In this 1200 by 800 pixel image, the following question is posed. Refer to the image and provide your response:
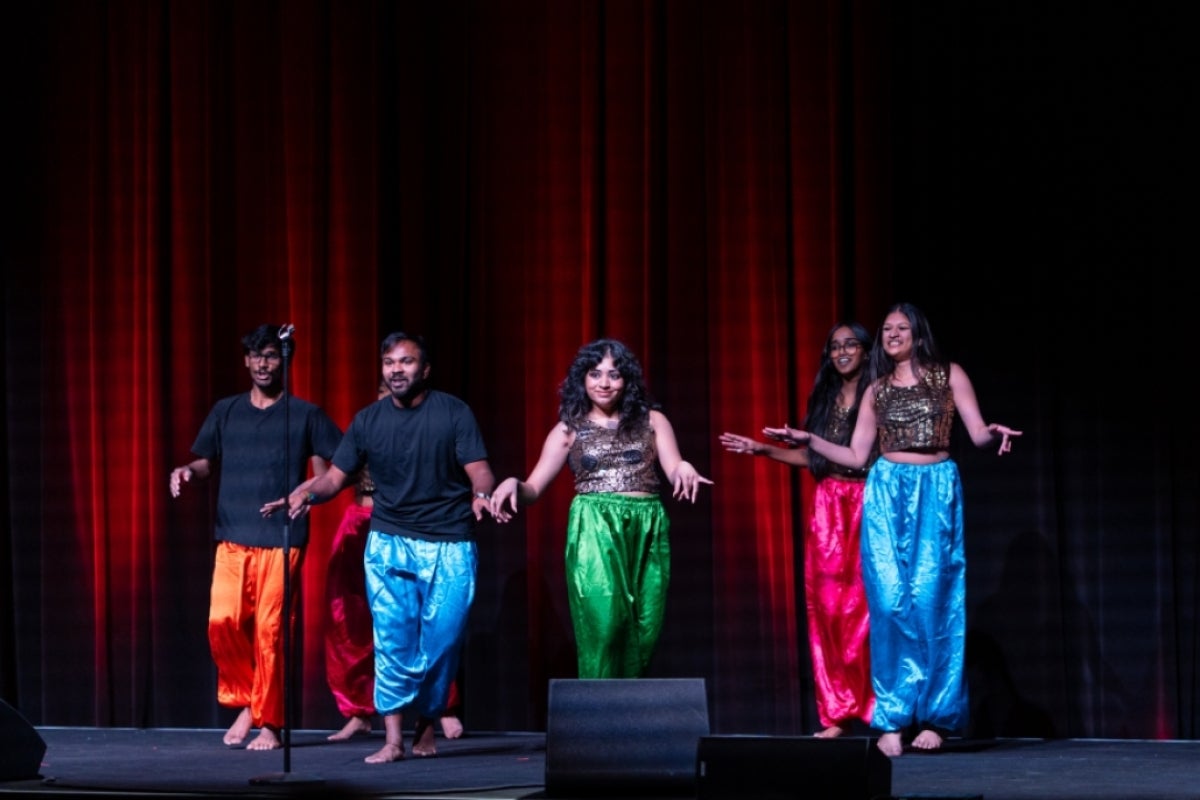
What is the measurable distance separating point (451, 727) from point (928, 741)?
1992mm

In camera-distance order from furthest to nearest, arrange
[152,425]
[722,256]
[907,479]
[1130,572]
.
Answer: [152,425] → [722,256] → [1130,572] → [907,479]

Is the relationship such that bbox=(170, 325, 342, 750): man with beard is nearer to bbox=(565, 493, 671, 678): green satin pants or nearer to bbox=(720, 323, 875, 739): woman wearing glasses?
bbox=(565, 493, 671, 678): green satin pants

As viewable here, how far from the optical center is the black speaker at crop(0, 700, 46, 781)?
4.72m

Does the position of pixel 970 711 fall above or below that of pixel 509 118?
below

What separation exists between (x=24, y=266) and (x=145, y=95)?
989mm

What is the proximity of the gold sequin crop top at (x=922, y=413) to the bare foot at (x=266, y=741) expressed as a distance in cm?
256

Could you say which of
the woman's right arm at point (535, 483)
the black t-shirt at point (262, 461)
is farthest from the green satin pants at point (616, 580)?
the black t-shirt at point (262, 461)

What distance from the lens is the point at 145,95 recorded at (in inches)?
295

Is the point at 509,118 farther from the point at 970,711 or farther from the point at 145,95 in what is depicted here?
the point at 970,711

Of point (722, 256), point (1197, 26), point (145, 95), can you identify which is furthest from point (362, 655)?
point (1197, 26)

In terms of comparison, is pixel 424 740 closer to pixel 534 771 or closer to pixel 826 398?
pixel 534 771

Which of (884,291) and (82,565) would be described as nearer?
(884,291)

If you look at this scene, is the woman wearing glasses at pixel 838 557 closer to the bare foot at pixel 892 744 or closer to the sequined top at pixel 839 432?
the sequined top at pixel 839 432

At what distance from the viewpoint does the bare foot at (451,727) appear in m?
6.66
